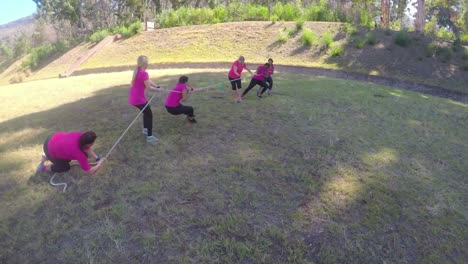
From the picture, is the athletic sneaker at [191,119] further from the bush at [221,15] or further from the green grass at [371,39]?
the bush at [221,15]

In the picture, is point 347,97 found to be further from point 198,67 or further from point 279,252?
point 198,67

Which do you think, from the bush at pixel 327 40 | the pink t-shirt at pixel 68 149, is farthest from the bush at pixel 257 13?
the pink t-shirt at pixel 68 149

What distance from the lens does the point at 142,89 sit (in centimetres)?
628

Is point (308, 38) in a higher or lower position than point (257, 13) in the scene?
lower

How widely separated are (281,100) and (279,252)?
19.4 ft

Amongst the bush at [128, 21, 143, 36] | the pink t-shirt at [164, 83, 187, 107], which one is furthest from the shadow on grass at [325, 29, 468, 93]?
the bush at [128, 21, 143, 36]

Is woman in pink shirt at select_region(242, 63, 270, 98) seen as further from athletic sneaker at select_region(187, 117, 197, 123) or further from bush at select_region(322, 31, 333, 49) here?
bush at select_region(322, 31, 333, 49)

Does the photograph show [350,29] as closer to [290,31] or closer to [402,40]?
[402,40]

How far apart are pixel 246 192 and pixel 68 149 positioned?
2.47 meters

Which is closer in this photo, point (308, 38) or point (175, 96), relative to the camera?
point (175, 96)

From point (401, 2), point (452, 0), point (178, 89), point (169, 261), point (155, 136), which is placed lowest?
point (169, 261)

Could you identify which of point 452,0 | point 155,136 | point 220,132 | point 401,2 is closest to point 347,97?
point 220,132

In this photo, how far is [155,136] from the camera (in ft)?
22.1

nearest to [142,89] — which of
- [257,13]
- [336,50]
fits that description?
[336,50]
